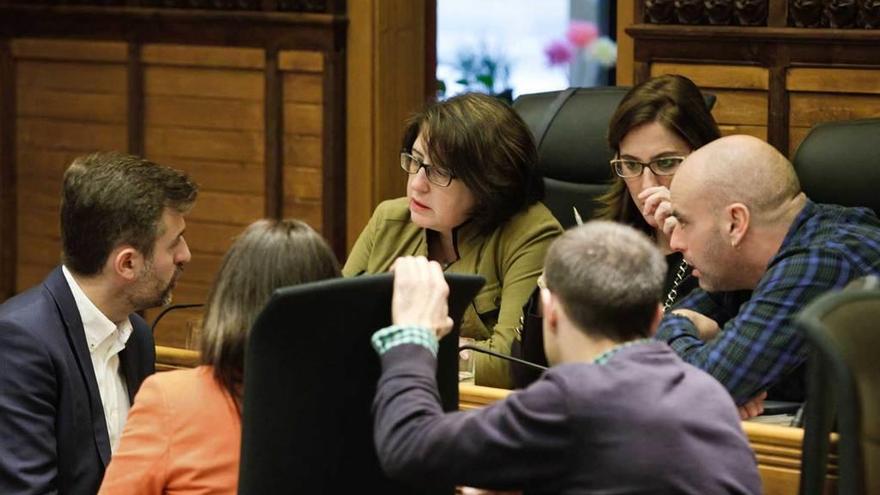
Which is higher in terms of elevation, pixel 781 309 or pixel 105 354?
pixel 781 309

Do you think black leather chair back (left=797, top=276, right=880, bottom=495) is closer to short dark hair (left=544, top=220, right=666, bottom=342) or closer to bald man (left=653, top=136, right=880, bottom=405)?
short dark hair (left=544, top=220, right=666, bottom=342)

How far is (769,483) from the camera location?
2441 mm

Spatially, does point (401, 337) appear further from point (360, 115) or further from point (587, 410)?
point (360, 115)

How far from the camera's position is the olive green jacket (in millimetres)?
3291

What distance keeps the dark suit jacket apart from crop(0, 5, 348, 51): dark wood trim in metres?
2.50

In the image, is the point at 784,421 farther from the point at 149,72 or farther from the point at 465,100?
the point at 149,72

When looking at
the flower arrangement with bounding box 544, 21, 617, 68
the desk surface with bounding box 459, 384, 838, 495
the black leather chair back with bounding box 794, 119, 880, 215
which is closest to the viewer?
the desk surface with bounding box 459, 384, 838, 495

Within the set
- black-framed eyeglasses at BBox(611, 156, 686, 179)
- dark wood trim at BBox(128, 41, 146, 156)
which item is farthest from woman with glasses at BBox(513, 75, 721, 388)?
dark wood trim at BBox(128, 41, 146, 156)

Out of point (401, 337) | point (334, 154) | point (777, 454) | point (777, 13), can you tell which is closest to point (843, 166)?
point (777, 454)

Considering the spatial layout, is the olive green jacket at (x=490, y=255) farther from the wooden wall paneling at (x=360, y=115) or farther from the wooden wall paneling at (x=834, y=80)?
the wooden wall paneling at (x=360, y=115)

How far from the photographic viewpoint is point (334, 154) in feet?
16.9

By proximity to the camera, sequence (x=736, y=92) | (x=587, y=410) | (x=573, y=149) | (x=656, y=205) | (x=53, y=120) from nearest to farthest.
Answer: (x=587, y=410) < (x=656, y=205) < (x=573, y=149) < (x=736, y=92) < (x=53, y=120)

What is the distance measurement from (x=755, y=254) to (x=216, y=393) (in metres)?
1.11

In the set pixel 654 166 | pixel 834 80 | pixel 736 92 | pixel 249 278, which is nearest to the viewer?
pixel 249 278
